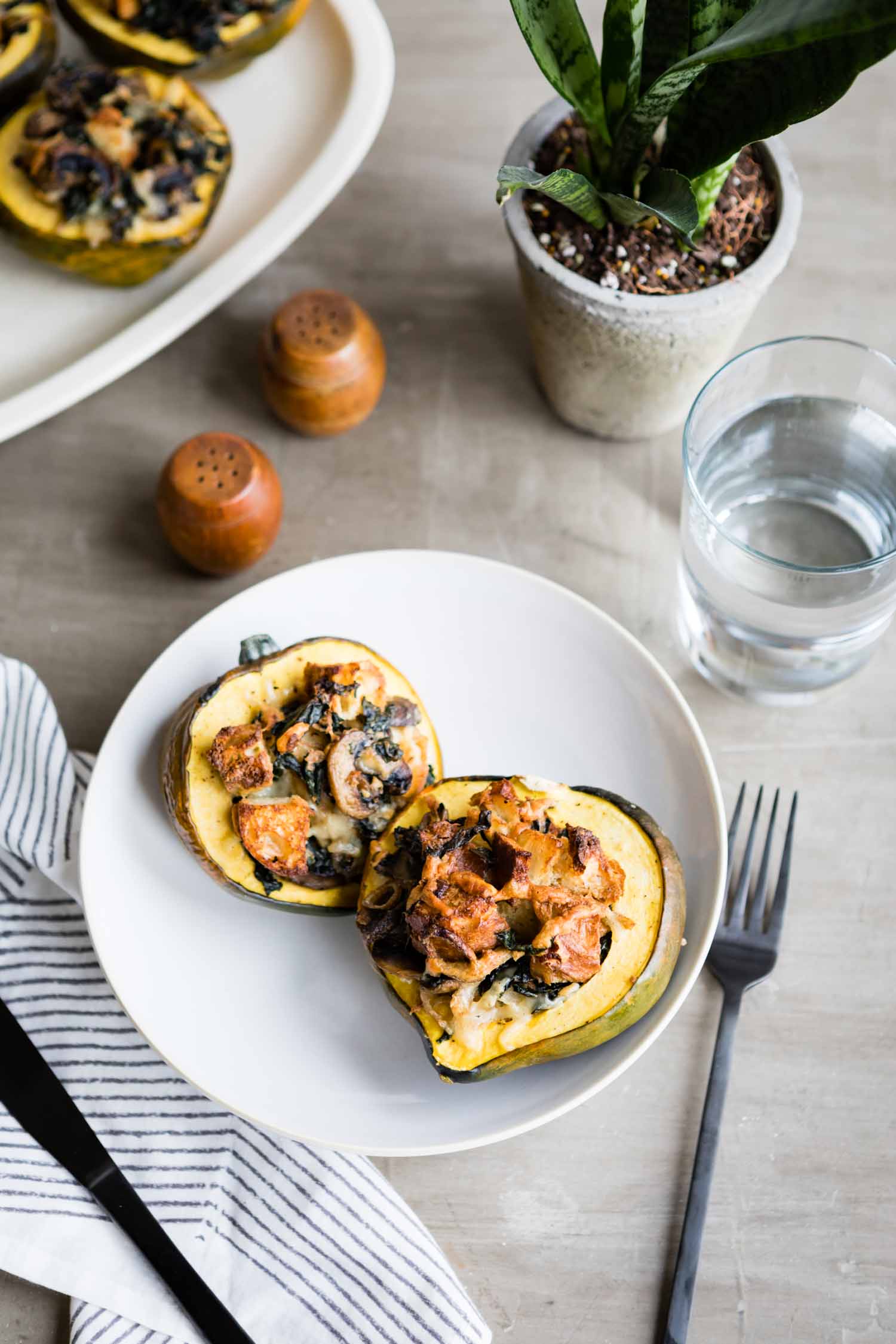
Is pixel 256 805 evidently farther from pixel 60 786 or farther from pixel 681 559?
pixel 681 559

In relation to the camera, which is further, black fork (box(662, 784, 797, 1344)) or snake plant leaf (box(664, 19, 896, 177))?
black fork (box(662, 784, 797, 1344))

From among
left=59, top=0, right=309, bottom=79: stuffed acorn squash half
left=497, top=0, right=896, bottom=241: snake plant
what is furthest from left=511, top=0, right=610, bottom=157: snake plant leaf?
left=59, top=0, right=309, bottom=79: stuffed acorn squash half

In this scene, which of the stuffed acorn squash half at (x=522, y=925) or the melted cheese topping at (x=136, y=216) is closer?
the stuffed acorn squash half at (x=522, y=925)

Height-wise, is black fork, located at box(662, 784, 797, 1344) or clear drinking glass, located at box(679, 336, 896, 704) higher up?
clear drinking glass, located at box(679, 336, 896, 704)

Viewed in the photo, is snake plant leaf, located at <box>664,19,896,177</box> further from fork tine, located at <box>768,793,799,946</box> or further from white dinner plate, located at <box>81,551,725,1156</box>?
fork tine, located at <box>768,793,799,946</box>

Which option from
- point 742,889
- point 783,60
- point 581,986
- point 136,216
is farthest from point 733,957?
point 136,216

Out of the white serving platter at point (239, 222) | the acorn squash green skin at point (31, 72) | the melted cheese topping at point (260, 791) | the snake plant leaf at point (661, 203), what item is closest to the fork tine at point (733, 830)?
the melted cheese topping at point (260, 791)

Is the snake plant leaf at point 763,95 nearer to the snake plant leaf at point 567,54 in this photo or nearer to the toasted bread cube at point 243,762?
the snake plant leaf at point 567,54
